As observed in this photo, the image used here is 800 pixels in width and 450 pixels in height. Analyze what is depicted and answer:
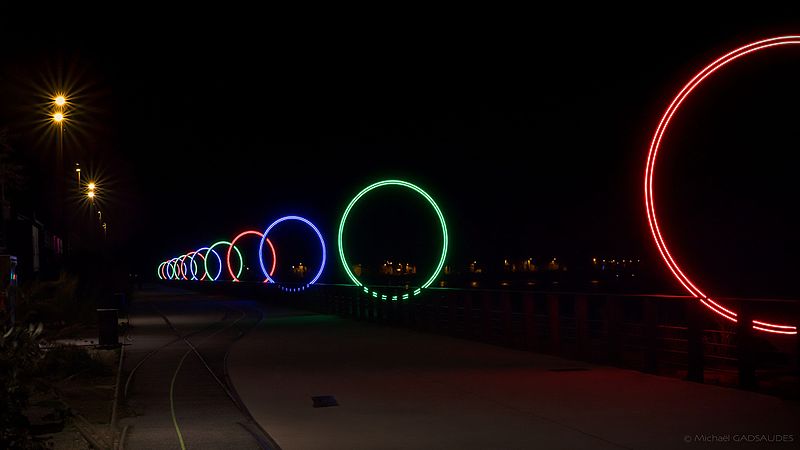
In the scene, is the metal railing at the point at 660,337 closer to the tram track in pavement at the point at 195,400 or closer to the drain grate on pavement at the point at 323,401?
the drain grate on pavement at the point at 323,401

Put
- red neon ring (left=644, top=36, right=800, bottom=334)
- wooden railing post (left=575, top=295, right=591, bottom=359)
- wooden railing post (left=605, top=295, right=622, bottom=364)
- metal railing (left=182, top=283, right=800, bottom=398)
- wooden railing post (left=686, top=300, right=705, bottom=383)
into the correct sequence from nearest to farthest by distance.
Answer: metal railing (left=182, top=283, right=800, bottom=398), red neon ring (left=644, top=36, right=800, bottom=334), wooden railing post (left=686, top=300, right=705, bottom=383), wooden railing post (left=605, top=295, right=622, bottom=364), wooden railing post (left=575, top=295, right=591, bottom=359)

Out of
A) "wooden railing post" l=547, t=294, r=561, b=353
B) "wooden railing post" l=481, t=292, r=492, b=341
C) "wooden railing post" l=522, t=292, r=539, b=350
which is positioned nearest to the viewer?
"wooden railing post" l=547, t=294, r=561, b=353

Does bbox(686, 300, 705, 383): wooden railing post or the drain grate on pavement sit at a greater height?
bbox(686, 300, 705, 383): wooden railing post

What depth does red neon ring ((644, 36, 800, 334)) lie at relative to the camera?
48.2 feet

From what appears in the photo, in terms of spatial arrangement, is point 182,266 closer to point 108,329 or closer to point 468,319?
point 108,329

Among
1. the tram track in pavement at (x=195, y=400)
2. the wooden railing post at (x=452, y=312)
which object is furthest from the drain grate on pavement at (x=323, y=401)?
the wooden railing post at (x=452, y=312)

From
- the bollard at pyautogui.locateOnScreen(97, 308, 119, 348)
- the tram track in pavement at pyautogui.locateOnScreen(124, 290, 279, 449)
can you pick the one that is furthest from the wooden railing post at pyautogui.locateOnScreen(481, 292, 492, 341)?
the bollard at pyautogui.locateOnScreen(97, 308, 119, 348)

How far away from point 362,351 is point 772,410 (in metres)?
11.7

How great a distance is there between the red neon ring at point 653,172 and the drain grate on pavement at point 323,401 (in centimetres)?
547

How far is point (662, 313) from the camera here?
687 inches

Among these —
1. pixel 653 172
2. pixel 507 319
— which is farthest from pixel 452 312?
pixel 653 172

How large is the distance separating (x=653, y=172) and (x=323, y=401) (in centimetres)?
694

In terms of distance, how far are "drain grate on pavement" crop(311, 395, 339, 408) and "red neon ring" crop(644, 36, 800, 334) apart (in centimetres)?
547

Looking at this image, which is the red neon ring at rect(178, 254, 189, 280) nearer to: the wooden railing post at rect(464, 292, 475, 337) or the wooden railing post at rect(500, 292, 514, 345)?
the wooden railing post at rect(464, 292, 475, 337)
